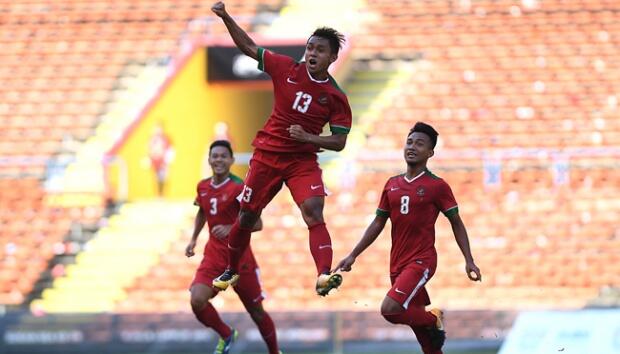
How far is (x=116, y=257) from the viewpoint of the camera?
18.9 meters

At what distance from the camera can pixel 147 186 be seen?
779 inches

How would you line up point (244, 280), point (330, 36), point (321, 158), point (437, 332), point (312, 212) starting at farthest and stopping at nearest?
point (321, 158) < point (244, 280) < point (437, 332) < point (312, 212) < point (330, 36)

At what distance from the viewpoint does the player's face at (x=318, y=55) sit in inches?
349

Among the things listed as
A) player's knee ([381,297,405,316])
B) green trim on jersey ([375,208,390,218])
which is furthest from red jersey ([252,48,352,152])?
player's knee ([381,297,405,316])

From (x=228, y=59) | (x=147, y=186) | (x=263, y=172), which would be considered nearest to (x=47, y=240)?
(x=147, y=186)

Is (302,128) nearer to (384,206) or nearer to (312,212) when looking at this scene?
(312,212)

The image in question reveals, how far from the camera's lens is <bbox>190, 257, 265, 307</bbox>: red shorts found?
10.9m

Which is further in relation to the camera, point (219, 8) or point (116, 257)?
point (116, 257)

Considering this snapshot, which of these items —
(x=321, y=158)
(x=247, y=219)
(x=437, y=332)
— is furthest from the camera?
(x=321, y=158)

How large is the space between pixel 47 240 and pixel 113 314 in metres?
4.21

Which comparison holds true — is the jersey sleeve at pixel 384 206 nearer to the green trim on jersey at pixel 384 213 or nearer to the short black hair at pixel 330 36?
the green trim on jersey at pixel 384 213

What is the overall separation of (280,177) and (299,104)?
0.58 m

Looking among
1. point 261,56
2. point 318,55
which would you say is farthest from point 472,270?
point 261,56

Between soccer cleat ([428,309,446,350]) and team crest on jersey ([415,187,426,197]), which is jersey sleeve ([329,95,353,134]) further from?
soccer cleat ([428,309,446,350])
